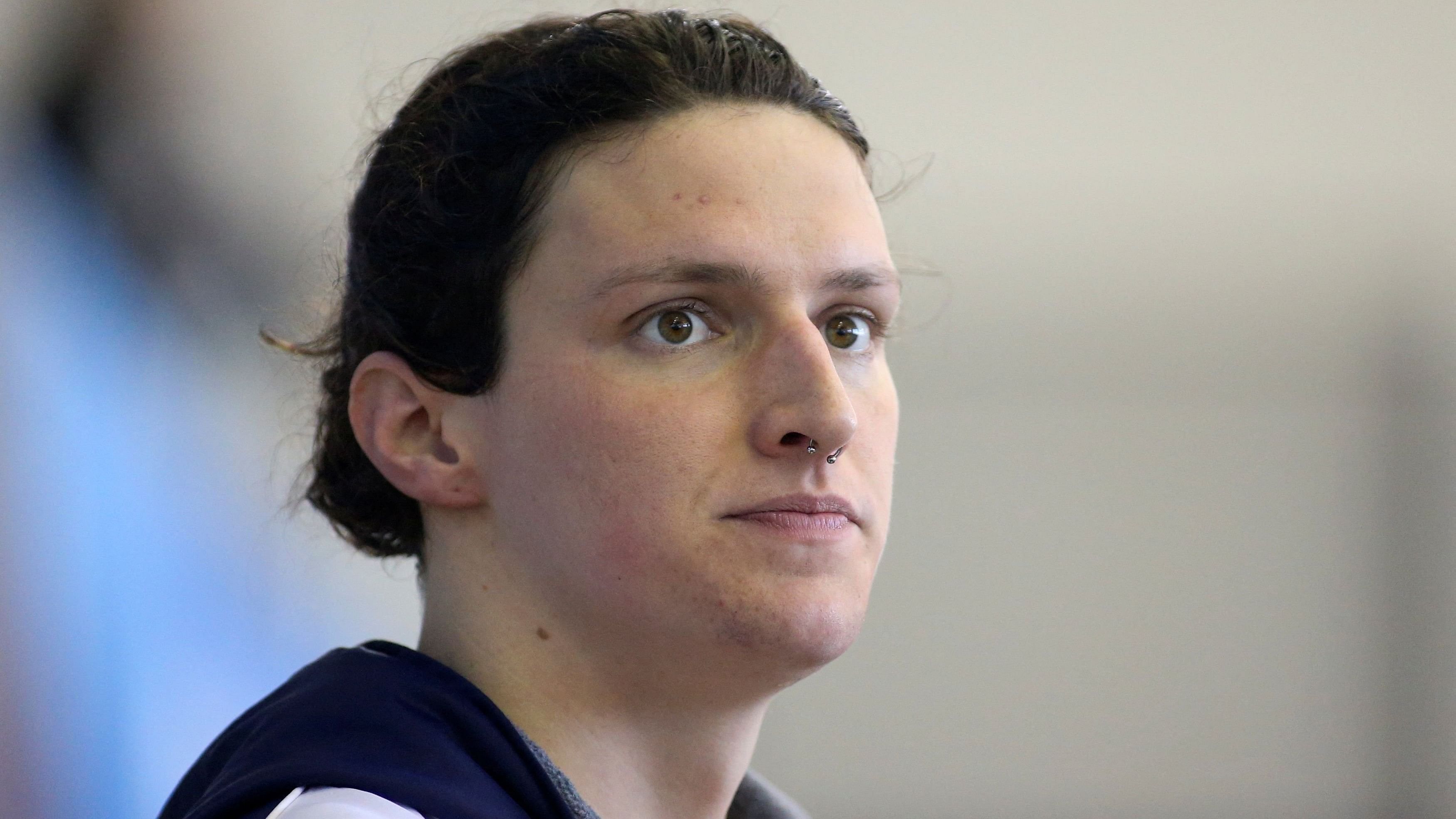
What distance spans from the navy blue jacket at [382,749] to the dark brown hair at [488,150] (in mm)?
231

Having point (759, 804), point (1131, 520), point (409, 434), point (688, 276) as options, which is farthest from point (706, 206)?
point (1131, 520)

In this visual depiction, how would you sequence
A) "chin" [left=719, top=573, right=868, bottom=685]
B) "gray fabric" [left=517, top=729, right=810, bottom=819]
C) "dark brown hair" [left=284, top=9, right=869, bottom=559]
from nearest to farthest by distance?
"chin" [left=719, top=573, right=868, bottom=685] → "dark brown hair" [left=284, top=9, right=869, bottom=559] → "gray fabric" [left=517, top=729, right=810, bottom=819]

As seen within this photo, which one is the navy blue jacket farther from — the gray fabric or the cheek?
the gray fabric

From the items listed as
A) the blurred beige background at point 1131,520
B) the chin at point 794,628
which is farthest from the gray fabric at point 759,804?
the blurred beige background at point 1131,520

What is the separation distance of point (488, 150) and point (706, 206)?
207 mm

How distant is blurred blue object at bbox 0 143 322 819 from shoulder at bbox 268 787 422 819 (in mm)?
821

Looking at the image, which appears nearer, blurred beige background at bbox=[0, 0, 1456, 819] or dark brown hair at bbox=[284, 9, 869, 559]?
dark brown hair at bbox=[284, 9, 869, 559]

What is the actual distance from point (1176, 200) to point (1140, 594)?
834 millimetres

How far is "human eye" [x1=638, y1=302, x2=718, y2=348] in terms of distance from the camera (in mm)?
992

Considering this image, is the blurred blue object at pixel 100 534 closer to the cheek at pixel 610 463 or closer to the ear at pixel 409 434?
the ear at pixel 409 434

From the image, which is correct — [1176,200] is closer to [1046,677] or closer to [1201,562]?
[1201,562]

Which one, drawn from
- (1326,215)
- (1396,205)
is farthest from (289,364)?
(1396,205)

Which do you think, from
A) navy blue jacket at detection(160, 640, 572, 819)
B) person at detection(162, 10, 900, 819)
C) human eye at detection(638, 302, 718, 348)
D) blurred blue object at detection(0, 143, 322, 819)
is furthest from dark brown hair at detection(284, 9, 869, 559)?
blurred blue object at detection(0, 143, 322, 819)

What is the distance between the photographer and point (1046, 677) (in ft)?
8.52
